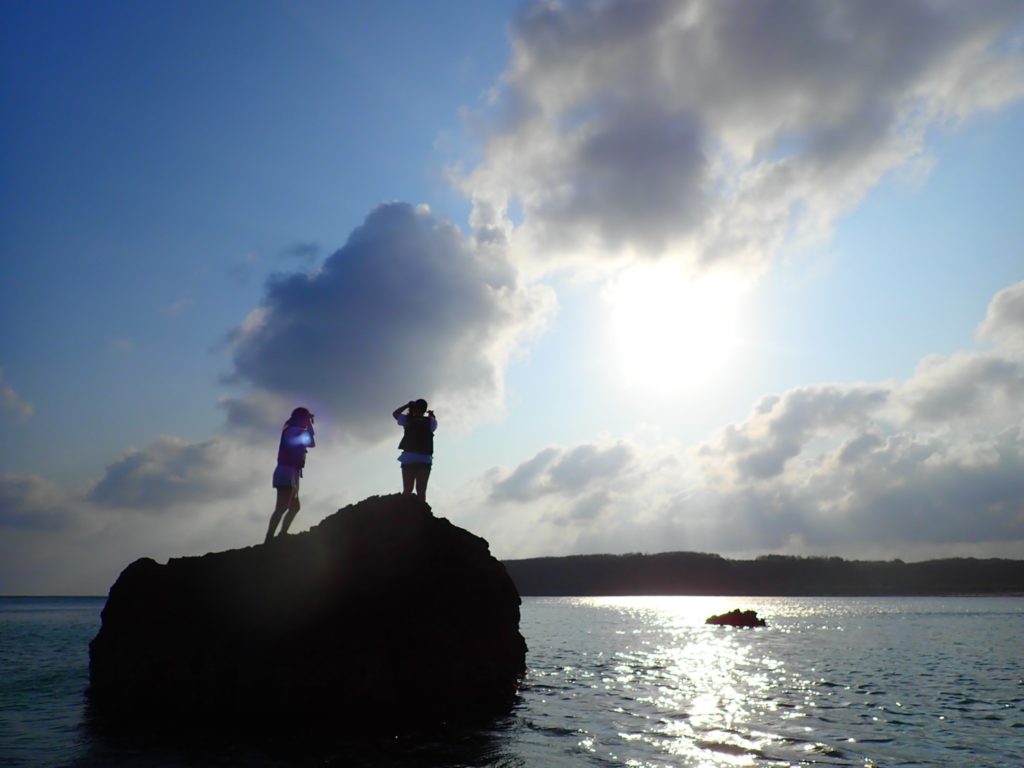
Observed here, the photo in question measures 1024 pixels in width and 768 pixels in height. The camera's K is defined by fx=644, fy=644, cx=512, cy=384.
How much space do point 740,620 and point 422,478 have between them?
189 ft

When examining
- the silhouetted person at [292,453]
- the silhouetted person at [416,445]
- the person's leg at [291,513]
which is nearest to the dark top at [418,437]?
the silhouetted person at [416,445]

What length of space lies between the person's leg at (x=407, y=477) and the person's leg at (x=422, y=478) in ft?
0.48

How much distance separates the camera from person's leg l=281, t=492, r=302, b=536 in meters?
18.6

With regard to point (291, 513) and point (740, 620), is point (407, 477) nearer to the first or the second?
point (291, 513)

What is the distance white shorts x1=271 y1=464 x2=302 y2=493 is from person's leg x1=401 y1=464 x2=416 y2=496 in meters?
2.92

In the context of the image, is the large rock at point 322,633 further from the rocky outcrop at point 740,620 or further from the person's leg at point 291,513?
the rocky outcrop at point 740,620

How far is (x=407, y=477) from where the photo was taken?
1853 cm

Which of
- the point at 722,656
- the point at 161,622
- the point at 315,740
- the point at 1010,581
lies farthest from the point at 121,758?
the point at 1010,581

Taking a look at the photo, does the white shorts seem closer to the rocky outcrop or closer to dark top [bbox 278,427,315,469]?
dark top [bbox 278,427,315,469]

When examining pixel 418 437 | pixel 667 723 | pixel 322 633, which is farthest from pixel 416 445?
pixel 667 723

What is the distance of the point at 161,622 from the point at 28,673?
1226cm

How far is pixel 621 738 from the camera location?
13.5m

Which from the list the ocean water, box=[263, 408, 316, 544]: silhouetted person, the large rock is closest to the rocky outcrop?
the ocean water

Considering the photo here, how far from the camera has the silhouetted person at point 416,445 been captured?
59.0 ft
